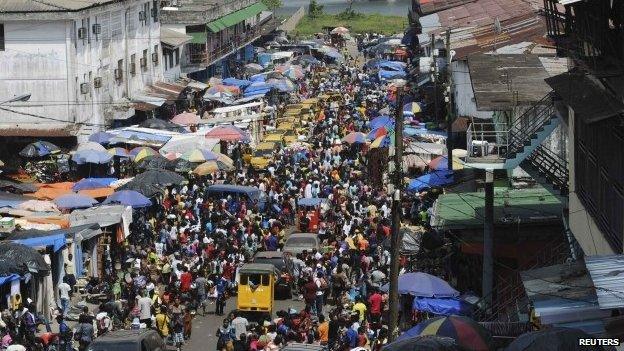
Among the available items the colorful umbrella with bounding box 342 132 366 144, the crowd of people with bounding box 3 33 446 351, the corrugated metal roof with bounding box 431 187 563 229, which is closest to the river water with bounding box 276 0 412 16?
the colorful umbrella with bounding box 342 132 366 144

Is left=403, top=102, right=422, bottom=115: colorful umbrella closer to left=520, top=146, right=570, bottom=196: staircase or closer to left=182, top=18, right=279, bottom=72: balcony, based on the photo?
left=182, top=18, right=279, bottom=72: balcony

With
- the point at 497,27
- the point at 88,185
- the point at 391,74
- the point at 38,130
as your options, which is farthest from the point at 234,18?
the point at 88,185

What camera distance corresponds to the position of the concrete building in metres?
73.6

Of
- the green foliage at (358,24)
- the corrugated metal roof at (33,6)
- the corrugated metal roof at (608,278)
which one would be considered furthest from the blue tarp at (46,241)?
the green foliage at (358,24)

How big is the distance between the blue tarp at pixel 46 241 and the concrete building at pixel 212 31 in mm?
39643

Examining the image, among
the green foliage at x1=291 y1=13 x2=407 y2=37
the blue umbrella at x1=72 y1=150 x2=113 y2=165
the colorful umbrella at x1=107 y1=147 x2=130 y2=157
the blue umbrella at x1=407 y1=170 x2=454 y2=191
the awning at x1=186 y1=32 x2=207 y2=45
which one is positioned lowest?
the green foliage at x1=291 y1=13 x2=407 y2=37

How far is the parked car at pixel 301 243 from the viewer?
35812 millimetres

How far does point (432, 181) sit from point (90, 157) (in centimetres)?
1157

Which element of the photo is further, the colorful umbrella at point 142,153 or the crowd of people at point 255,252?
the colorful umbrella at point 142,153

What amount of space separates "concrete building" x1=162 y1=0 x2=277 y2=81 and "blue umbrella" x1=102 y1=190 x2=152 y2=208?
108ft

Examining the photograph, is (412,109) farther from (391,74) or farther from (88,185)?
(391,74)

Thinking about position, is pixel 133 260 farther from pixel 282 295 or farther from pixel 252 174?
pixel 252 174

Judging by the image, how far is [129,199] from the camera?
3762cm

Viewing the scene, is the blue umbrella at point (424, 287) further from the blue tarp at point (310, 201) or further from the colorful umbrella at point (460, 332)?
the blue tarp at point (310, 201)
